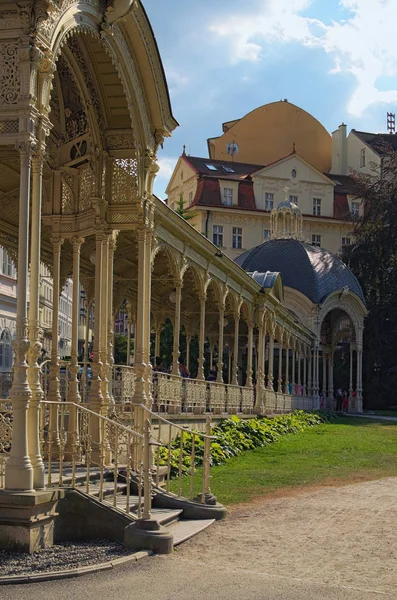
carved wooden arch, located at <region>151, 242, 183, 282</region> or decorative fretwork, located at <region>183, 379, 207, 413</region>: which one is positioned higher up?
carved wooden arch, located at <region>151, 242, 183, 282</region>

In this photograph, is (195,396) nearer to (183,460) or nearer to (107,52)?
(183,460)

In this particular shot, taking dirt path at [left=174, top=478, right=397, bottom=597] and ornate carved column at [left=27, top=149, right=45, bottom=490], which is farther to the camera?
ornate carved column at [left=27, top=149, right=45, bottom=490]

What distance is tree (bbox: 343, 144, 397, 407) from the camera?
4812 centimetres

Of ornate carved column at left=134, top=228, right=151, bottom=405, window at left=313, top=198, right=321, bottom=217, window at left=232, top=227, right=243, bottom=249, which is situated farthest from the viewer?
window at left=313, top=198, right=321, bottom=217

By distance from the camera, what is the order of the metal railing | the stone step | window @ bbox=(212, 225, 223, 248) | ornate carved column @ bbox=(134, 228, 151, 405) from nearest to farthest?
the stone step → the metal railing → ornate carved column @ bbox=(134, 228, 151, 405) → window @ bbox=(212, 225, 223, 248)

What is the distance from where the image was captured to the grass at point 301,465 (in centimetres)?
1303

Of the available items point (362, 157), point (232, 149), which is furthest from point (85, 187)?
point (362, 157)

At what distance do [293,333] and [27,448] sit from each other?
29066 millimetres

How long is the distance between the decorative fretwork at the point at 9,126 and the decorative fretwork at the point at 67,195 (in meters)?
3.83

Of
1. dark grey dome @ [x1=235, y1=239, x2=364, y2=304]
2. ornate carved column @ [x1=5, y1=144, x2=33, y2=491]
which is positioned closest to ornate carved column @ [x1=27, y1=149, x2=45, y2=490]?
ornate carved column @ [x1=5, y1=144, x2=33, y2=491]

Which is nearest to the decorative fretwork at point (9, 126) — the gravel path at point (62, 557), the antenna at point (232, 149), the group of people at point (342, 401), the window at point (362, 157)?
the gravel path at point (62, 557)

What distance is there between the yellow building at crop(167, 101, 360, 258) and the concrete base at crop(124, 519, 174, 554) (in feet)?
170

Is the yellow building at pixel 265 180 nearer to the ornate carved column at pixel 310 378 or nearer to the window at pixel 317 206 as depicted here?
the window at pixel 317 206

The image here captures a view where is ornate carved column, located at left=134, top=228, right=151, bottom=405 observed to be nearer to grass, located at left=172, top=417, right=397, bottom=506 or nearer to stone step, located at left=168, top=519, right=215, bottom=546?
grass, located at left=172, top=417, right=397, bottom=506
